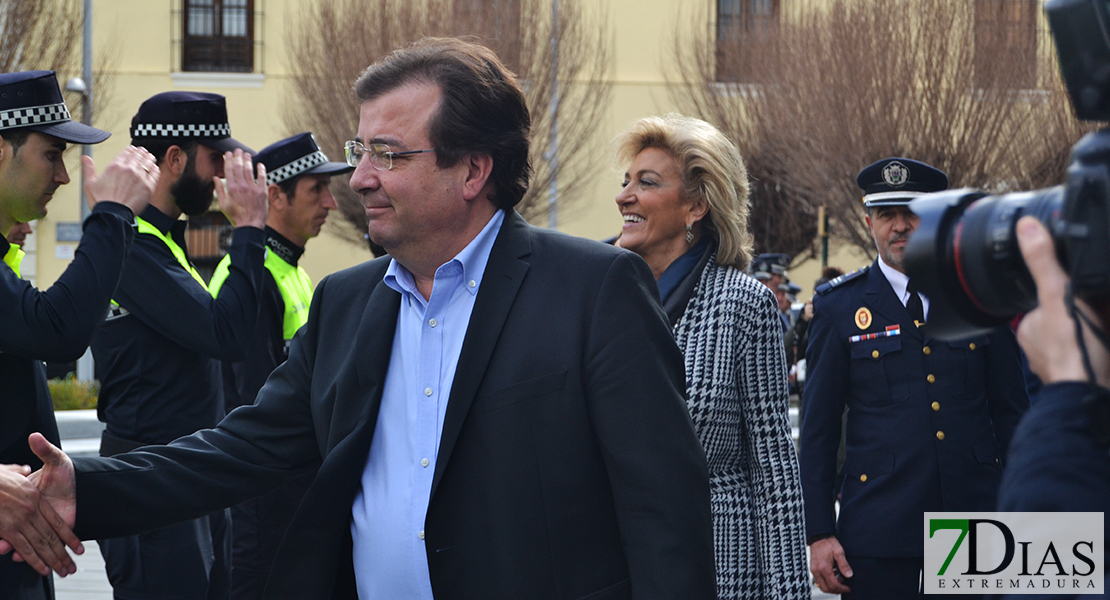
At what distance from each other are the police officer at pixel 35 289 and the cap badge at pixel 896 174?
2.72 meters

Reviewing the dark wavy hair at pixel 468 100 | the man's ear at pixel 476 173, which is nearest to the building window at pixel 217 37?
the dark wavy hair at pixel 468 100

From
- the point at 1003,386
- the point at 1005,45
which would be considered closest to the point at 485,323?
the point at 1003,386

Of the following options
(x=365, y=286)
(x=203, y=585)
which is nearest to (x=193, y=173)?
(x=203, y=585)

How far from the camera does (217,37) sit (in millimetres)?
23344

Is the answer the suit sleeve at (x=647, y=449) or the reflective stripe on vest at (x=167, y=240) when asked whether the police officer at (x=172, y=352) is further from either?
the suit sleeve at (x=647, y=449)

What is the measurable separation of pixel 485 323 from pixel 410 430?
28 cm

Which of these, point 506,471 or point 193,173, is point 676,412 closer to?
point 506,471

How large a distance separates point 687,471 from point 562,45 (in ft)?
57.8

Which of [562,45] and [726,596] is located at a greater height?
[562,45]

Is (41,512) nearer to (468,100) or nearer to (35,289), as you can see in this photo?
(35,289)

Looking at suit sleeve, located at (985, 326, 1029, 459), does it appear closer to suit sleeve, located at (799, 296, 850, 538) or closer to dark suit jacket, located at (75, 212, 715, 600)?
suit sleeve, located at (799, 296, 850, 538)

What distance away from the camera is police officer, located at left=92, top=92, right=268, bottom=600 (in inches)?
151

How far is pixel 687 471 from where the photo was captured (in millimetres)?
2338

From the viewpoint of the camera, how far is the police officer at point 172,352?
3.82 meters
